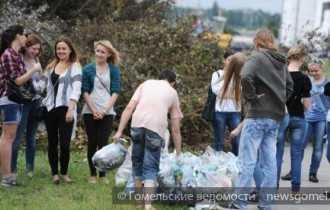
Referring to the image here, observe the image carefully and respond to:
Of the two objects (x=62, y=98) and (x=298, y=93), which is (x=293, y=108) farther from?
(x=62, y=98)

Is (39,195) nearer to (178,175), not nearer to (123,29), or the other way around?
(178,175)

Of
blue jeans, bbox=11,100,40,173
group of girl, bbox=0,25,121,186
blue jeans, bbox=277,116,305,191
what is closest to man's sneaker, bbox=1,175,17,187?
group of girl, bbox=0,25,121,186

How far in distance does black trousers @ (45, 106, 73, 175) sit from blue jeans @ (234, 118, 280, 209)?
7.63 ft

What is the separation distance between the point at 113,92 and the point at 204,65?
5873 mm

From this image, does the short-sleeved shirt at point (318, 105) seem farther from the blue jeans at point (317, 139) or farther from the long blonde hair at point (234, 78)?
the long blonde hair at point (234, 78)

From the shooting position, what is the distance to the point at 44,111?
771 centimetres

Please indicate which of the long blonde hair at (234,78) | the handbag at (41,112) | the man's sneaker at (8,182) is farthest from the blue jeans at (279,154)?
the man's sneaker at (8,182)

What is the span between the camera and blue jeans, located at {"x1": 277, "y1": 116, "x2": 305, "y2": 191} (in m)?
7.61

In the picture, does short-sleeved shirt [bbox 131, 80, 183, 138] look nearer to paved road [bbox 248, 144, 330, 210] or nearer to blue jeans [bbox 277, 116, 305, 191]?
paved road [bbox 248, 144, 330, 210]

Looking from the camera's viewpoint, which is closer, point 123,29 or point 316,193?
point 316,193

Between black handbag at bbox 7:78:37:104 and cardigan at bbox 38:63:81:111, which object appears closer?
black handbag at bbox 7:78:37:104

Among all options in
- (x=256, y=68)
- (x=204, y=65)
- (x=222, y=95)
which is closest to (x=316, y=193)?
(x=222, y=95)

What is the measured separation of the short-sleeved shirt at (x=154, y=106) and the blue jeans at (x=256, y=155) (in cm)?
86

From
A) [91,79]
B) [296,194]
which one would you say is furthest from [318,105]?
[91,79]
